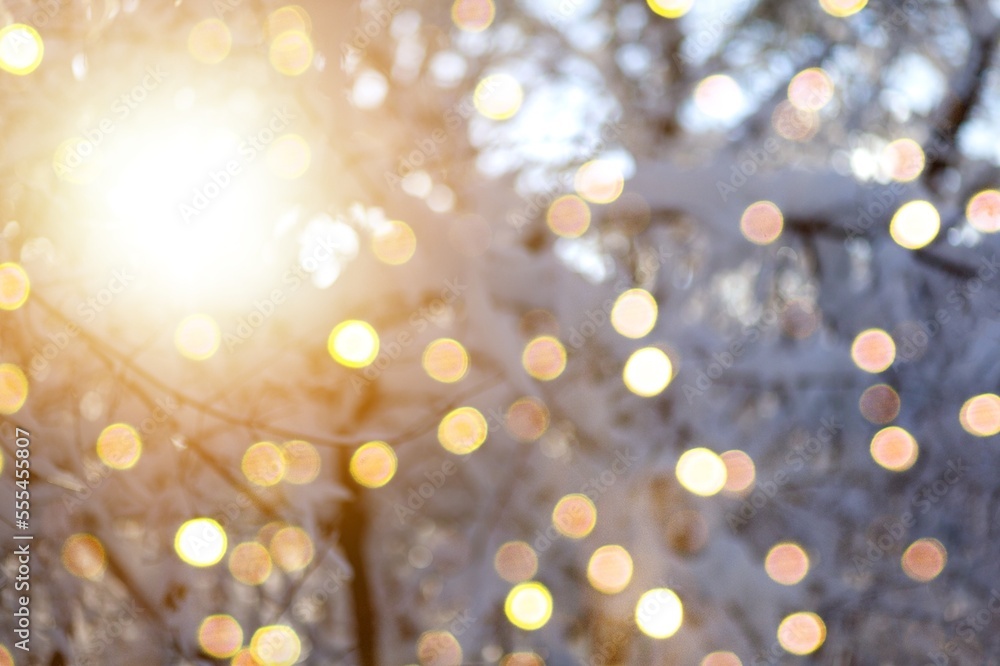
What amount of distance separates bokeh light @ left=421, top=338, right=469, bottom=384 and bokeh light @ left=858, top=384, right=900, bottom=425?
49 centimetres

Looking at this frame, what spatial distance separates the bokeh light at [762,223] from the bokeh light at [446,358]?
37cm

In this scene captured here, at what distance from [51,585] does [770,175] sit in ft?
3.38

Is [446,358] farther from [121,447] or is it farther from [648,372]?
[121,447]

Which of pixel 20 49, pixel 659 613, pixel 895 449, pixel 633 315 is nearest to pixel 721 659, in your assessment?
pixel 659 613

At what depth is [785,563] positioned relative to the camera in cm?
68

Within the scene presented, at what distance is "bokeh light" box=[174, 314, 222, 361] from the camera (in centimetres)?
64

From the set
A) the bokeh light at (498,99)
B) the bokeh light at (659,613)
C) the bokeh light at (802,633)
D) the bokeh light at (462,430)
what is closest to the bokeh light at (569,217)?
the bokeh light at (498,99)

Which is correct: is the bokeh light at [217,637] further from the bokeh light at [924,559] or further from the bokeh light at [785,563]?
the bokeh light at [924,559]

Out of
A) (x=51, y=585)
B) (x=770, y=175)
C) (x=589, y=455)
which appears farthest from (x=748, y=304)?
(x=51, y=585)

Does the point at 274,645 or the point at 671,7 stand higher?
the point at 671,7

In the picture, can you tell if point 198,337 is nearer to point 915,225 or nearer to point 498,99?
point 498,99

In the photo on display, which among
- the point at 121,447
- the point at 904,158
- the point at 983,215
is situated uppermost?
the point at 121,447

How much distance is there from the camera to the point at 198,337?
642 millimetres

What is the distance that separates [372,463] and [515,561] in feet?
0.69
